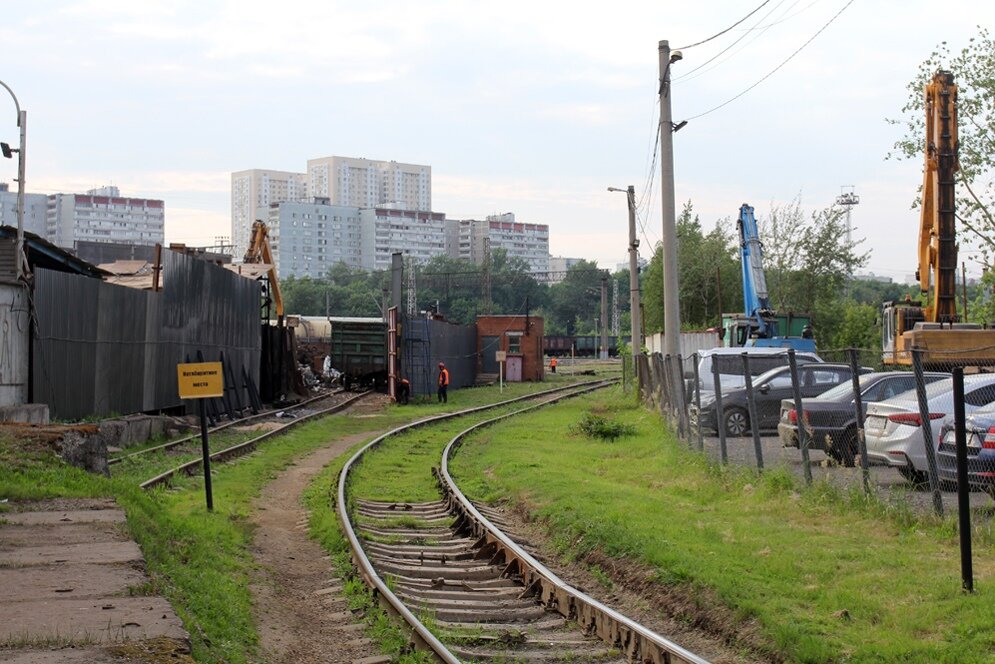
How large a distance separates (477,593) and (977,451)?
5.19 meters

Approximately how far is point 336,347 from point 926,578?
42.0 m

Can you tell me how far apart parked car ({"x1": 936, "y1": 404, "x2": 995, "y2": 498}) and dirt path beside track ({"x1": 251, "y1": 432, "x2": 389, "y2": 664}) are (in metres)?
5.90

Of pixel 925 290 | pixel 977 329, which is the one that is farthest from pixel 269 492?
pixel 925 290

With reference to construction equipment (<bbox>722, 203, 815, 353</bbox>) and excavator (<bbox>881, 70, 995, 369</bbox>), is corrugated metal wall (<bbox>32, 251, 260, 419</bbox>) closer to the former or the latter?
construction equipment (<bbox>722, 203, 815, 353</bbox>)

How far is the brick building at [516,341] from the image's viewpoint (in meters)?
60.8

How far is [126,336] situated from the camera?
2536 cm

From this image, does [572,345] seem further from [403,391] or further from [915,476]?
[915,476]

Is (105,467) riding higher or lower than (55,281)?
lower

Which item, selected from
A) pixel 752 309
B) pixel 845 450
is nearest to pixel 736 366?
pixel 845 450

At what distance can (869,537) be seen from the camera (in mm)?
10898

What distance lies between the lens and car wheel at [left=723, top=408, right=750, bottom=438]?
22.4 m

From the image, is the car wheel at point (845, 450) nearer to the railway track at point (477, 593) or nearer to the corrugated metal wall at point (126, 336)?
the railway track at point (477, 593)

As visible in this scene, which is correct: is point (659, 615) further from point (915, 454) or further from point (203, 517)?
point (203, 517)

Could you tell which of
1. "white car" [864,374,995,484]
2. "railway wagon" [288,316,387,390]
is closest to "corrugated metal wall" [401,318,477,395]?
"railway wagon" [288,316,387,390]
